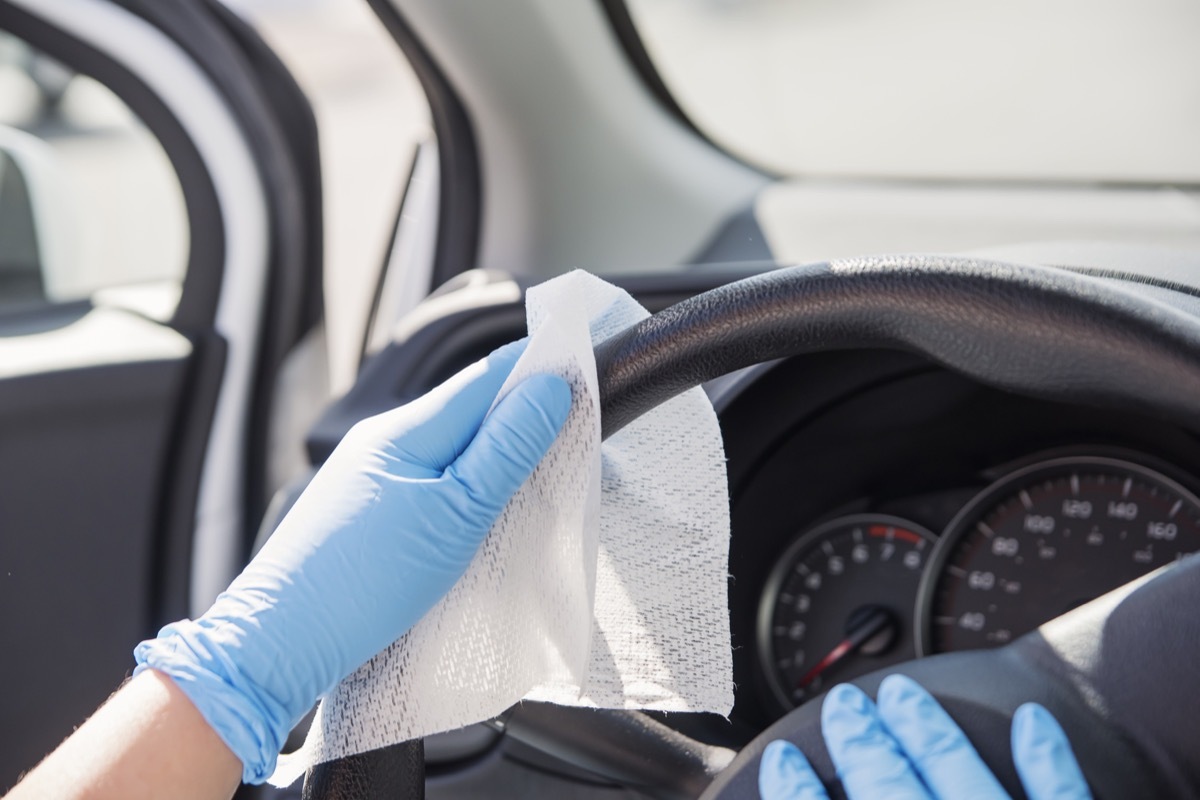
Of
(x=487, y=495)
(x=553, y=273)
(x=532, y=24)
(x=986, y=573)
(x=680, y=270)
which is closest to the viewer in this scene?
(x=487, y=495)

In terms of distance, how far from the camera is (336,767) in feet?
2.01

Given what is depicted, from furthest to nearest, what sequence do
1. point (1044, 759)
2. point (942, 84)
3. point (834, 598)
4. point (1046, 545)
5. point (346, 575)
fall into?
point (942, 84) < point (834, 598) < point (1046, 545) < point (346, 575) < point (1044, 759)

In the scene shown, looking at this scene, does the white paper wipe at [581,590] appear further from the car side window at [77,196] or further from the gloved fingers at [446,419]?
the car side window at [77,196]

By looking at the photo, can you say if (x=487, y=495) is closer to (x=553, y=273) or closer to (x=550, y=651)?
(x=550, y=651)

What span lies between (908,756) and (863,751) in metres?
0.03

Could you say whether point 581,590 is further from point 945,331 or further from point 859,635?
point 859,635

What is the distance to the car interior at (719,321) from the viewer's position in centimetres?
57

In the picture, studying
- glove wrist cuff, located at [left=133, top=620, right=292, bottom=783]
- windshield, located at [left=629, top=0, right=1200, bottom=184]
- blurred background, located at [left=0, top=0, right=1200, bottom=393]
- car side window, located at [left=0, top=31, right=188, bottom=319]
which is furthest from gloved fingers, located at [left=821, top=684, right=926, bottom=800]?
car side window, located at [left=0, top=31, right=188, bottom=319]

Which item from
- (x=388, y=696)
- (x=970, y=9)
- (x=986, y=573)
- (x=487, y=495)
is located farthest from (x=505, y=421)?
(x=970, y=9)

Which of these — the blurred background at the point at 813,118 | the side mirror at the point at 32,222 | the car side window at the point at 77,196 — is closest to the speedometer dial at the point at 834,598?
the blurred background at the point at 813,118

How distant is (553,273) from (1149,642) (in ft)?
3.81

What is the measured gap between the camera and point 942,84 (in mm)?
1381

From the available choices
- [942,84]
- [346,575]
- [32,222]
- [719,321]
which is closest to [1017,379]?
[719,321]

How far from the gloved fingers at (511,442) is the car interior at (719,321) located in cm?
3
